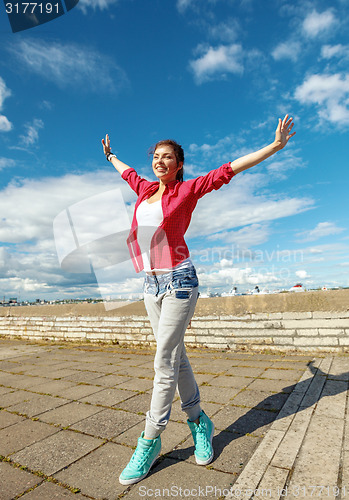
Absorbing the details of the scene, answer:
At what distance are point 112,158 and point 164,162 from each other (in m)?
0.78

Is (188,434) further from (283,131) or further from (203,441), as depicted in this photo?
(283,131)

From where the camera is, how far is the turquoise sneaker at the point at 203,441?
6.24ft

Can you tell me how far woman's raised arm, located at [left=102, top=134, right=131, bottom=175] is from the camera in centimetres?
249

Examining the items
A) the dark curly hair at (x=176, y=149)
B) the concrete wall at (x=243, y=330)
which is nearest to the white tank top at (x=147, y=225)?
the dark curly hair at (x=176, y=149)

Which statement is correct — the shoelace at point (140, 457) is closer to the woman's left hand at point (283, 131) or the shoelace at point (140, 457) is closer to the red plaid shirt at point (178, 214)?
the red plaid shirt at point (178, 214)

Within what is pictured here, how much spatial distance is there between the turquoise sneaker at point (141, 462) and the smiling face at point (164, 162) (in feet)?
5.39

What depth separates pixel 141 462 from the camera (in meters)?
1.78

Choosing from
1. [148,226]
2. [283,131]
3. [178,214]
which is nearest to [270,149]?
[283,131]

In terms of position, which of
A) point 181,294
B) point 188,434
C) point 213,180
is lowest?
point 188,434

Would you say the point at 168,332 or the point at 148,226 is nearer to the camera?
the point at 168,332

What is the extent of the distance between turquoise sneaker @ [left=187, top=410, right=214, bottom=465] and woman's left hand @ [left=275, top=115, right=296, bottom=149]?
1.77m

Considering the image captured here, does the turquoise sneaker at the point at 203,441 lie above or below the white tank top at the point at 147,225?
below

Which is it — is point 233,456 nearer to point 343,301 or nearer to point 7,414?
point 7,414

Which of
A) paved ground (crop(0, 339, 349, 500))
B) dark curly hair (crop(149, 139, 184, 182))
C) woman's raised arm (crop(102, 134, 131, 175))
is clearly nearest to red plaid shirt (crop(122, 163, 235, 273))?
dark curly hair (crop(149, 139, 184, 182))
